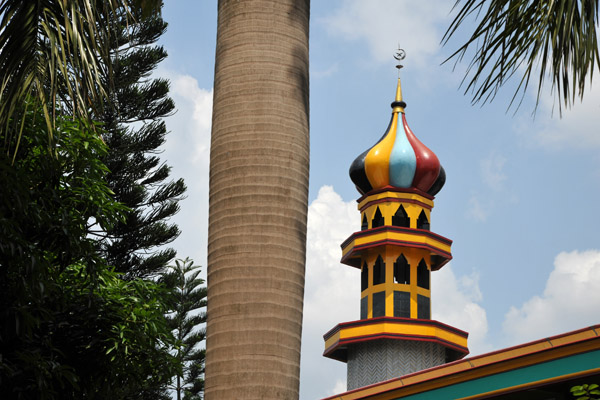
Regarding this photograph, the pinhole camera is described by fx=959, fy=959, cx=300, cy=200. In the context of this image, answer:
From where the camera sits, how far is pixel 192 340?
2717 centimetres

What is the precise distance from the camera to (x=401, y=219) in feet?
108

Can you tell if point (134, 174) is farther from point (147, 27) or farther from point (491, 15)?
point (491, 15)

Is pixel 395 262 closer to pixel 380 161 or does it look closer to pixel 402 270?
pixel 402 270

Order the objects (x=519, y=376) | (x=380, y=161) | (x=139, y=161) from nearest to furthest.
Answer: (x=519, y=376), (x=139, y=161), (x=380, y=161)

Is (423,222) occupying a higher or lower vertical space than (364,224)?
lower

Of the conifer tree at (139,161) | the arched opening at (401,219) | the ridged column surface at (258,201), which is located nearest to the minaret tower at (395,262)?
the arched opening at (401,219)

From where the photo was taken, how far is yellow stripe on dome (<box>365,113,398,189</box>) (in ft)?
108

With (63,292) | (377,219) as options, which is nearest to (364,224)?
(377,219)

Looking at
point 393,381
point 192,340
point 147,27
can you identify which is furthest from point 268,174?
point 192,340

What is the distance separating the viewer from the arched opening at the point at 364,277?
105 ft

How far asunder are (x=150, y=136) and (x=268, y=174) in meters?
18.2

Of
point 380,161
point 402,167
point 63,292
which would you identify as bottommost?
point 63,292

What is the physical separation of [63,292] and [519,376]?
5390mm

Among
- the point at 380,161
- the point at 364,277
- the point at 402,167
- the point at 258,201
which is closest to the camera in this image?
the point at 258,201
